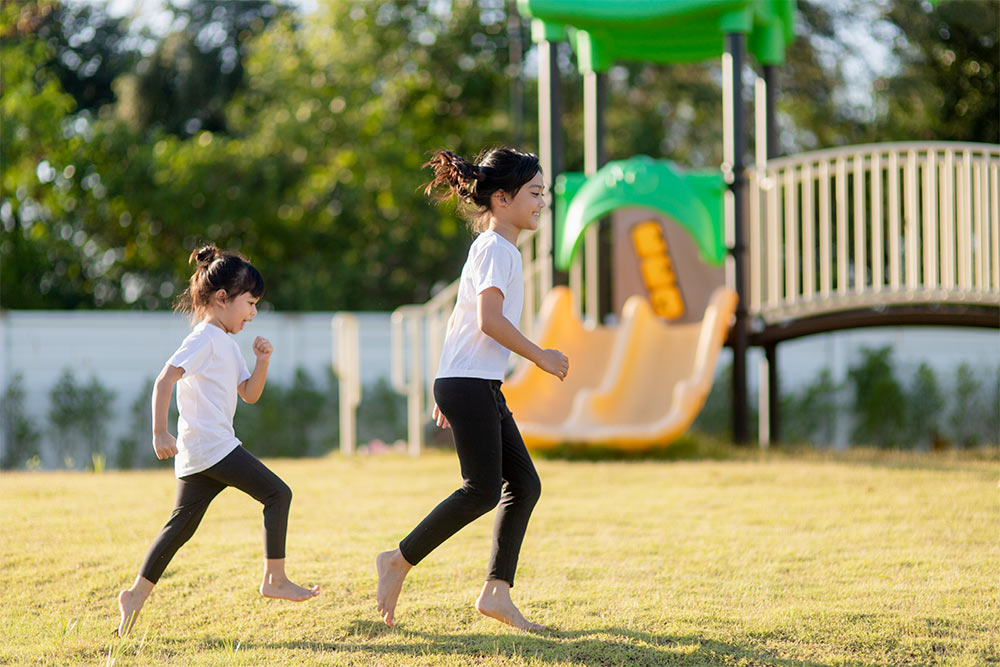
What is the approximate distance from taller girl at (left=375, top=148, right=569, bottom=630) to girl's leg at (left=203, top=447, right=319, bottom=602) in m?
0.35

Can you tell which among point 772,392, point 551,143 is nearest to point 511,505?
point 551,143

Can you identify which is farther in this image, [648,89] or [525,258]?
[648,89]

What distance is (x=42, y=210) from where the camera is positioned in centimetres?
1767

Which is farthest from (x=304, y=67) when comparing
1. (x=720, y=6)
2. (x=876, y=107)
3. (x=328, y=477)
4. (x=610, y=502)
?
(x=610, y=502)

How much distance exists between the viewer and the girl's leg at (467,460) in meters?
Result: 3.40

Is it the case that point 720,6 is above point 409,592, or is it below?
above

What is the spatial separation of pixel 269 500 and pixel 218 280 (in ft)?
2.42

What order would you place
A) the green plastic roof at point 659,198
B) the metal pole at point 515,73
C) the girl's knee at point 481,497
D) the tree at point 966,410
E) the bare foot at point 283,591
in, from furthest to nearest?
the metal pole at point 515,73, the tree at point 966,410, the green plastic roof at point 659,198, the bare foot at point 283,591, the girl's knee at point 481,497

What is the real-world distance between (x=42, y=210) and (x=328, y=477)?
12392 millimetres

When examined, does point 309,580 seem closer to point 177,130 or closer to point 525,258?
point 525,258

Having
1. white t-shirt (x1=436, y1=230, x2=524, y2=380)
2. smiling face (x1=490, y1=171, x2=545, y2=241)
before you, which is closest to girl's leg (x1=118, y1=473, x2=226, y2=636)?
white t-shirt (x1=436, y1=230, x2=524, y2=380)

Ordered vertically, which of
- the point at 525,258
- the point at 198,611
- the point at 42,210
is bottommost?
the point at 198,611

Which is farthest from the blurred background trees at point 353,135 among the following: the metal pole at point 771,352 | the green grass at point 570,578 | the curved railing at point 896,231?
the green grass at point 570,578

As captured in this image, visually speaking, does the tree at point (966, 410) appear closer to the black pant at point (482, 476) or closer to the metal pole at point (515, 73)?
the metal pole at point (515, 73)
